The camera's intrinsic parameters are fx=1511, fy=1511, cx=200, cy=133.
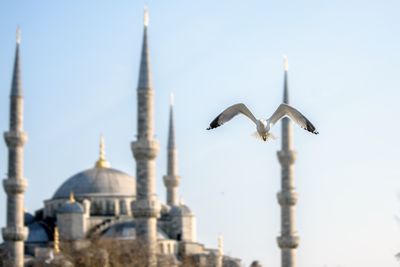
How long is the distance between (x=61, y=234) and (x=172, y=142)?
33.2 feet

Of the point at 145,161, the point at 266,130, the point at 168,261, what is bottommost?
the point at 266,130

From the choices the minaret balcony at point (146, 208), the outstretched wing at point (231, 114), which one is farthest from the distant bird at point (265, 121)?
the minaret balcony at point (146, 208)

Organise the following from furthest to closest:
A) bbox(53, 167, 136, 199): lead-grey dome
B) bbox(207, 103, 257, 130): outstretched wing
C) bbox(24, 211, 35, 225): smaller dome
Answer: bbox(53, 167, 136, 199): lead-grey dome < bbox(24, 211, 35, 225): smaller dome < bbox(207, 103, 257, 130): outstretched wing

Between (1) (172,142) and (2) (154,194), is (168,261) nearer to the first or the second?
(2) (154,194)

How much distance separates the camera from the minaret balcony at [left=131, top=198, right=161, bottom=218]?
69.6m

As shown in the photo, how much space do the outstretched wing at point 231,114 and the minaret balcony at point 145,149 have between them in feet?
174

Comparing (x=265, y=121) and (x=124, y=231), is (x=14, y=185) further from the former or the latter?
(x=265, y=121)

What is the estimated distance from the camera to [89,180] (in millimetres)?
93812

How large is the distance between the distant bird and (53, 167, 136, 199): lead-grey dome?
252 ft

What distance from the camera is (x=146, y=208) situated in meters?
69.7

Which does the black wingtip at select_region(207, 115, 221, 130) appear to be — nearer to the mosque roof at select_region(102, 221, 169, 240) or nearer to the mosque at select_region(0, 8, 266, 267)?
the mosque at select_region(0, 8, 266, 267)

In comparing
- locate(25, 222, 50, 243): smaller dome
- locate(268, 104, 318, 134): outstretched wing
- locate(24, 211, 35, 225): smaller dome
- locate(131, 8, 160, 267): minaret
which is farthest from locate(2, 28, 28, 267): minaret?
locate(268, 104, 318, 134): outstretched wing

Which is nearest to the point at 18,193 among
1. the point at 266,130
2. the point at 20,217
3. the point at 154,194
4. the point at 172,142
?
the point at 20,217

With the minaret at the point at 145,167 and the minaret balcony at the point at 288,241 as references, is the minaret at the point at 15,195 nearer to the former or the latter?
the minaret at the point at 145,167
